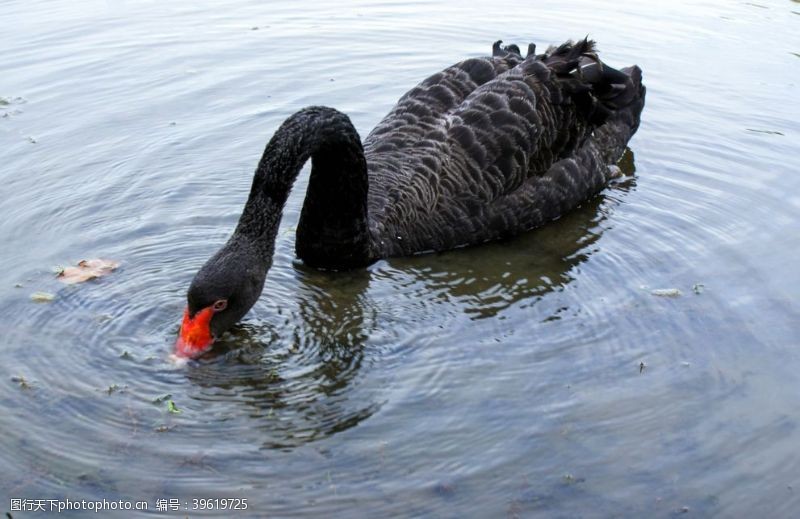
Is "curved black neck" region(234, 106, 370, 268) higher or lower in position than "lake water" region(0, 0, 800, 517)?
higher

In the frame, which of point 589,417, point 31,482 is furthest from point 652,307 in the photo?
point 31,482

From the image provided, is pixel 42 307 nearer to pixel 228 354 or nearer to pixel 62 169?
pixel 228 354

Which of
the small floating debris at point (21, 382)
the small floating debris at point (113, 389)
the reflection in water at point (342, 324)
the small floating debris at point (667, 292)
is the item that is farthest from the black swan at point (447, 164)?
the small floating debris at point (667, 292)

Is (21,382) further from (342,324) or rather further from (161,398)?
(342,324)

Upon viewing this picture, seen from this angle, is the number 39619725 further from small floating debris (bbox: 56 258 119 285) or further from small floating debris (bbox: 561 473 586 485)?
small floating debris (bbox: 56 258 119 285)

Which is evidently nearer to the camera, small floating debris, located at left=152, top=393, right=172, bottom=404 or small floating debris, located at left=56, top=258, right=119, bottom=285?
small floating debris, located at left=152, top=393, right=172, bottom=404

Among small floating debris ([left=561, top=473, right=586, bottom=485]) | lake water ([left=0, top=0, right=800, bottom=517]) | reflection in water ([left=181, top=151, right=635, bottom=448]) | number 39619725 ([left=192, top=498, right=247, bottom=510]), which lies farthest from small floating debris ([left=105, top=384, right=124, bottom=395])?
small floating debris ([left=561, top=473, right=586, bottom=485])

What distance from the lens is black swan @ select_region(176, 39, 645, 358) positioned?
19.2 feet

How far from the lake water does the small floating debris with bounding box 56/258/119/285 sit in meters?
0.09

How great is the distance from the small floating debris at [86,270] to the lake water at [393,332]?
89 millimetres

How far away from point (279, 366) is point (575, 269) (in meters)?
2.32

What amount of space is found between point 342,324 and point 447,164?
1.76m

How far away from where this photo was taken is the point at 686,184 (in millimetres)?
8039

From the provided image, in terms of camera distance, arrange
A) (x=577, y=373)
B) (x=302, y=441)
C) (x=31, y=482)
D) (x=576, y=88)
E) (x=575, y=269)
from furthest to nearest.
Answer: (x=576, y=88)
(x=575, y=269)
(x=577, y=373)
(x=302, y=441)
(x=31, y=482)
